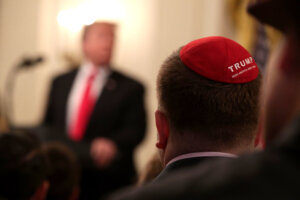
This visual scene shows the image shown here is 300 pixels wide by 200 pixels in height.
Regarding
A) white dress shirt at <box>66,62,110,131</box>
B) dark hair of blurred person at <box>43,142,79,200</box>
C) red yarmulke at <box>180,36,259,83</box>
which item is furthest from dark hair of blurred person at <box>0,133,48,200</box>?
white dress shirt at <box>66,62,110,131</box>

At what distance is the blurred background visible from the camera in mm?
4562

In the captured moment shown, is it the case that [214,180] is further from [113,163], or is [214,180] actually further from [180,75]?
[113,163]

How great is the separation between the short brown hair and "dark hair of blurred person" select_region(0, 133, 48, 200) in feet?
2.03

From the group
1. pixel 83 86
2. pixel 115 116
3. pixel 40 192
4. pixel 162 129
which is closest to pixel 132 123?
pixel 115 116

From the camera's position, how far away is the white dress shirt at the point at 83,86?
3723 mm

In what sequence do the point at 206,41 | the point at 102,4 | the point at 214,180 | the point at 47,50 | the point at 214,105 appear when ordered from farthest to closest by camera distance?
1. the point at 47,50
2. the point at 102,4
3. the point at 206,41
4. the point at 214,105
5. the point at 214,180

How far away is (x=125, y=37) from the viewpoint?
554 centimetres

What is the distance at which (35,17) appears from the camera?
256 inches

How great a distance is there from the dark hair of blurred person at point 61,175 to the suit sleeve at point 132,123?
131 cm

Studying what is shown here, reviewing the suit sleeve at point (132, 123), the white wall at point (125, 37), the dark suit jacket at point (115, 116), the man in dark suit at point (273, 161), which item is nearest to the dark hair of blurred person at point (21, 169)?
the man in dark suit at point (273, 161)

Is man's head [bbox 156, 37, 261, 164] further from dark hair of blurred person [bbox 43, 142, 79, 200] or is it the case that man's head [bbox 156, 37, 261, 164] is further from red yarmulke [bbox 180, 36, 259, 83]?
dark hair of blurred person [bbox 43, 142, 79, 200]

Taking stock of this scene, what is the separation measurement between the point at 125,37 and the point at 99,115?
209cm

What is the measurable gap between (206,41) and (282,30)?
1.65 feet

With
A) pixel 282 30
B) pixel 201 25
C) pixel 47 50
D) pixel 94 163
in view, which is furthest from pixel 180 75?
pixel 47 50
